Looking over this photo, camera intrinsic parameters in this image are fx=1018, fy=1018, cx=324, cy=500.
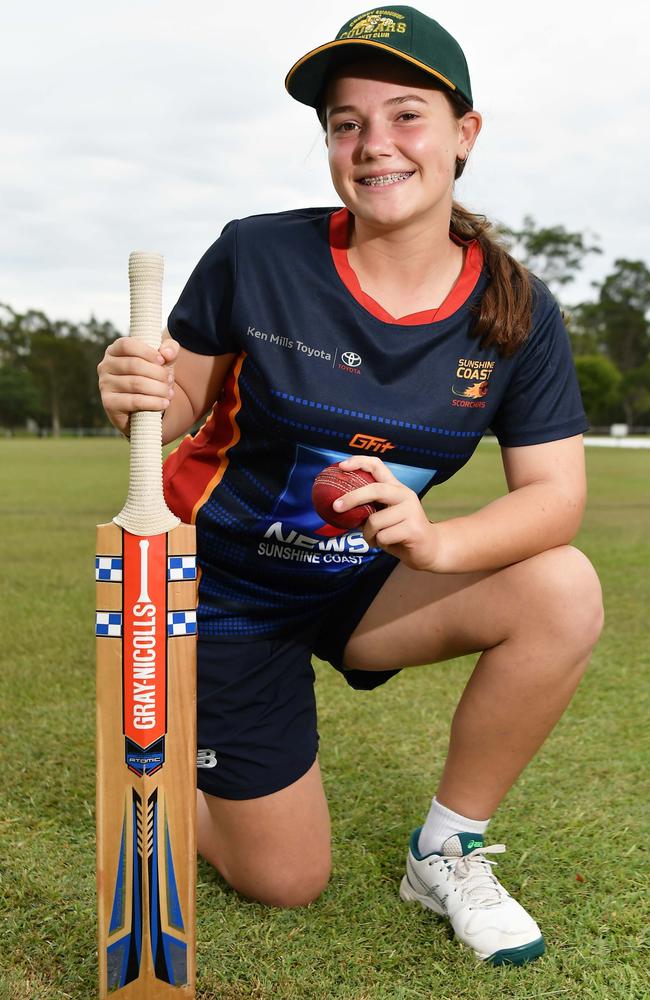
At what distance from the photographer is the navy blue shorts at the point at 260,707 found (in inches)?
98.7

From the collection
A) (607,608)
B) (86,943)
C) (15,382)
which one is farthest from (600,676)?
(15,382)

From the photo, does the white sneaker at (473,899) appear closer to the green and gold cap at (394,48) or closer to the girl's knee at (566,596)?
the girl's knee at (566,596)

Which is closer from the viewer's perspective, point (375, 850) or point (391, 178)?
point (391, 178)

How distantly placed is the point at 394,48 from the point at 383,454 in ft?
2.82

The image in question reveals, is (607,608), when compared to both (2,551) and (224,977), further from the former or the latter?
(2,551)

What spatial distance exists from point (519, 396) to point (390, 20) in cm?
88

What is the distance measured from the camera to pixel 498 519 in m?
2.24

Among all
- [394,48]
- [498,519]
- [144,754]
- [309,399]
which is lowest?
[144,754]

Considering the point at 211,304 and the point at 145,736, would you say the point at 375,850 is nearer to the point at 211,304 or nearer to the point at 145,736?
the point at 145,736

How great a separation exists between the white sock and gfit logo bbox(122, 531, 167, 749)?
810mm

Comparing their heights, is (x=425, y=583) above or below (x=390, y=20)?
below

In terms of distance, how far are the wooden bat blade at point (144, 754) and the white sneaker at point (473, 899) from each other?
613mm

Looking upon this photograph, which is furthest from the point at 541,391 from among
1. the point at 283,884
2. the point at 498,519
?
the point at 283,884

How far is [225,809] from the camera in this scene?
8.28 feet
